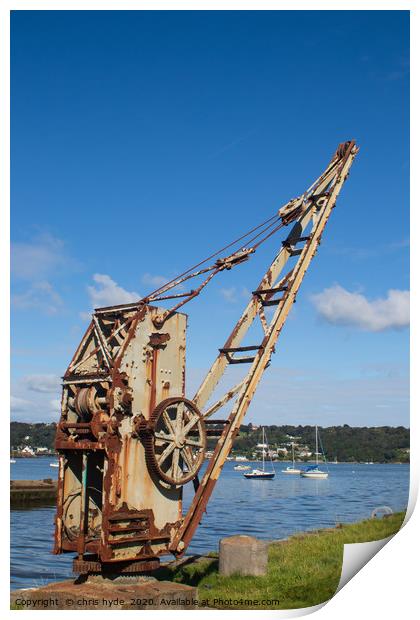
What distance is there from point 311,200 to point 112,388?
19.5 ft

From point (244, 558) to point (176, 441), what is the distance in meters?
2.77

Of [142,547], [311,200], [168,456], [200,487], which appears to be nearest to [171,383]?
[168,456]

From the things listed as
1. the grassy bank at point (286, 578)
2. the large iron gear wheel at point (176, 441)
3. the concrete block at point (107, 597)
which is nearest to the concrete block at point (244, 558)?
the grassy bank at point (286, 578)

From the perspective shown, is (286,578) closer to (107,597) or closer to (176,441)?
(176,441)

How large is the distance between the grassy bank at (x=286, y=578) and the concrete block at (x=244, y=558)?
5.9 inches

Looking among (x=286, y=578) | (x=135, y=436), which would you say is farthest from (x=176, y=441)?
(x=286, y=578)

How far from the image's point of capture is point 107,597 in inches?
347

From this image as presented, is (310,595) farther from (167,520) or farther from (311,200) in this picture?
(311,200)

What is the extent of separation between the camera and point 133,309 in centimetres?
1059

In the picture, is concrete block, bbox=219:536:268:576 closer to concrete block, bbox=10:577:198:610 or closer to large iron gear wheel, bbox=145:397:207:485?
large iron gear wheel, bbox=145:397:207:485

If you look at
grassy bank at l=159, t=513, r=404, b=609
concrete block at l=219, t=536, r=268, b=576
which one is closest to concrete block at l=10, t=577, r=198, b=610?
grassy bank at l=159, t=513, r=404, b=609

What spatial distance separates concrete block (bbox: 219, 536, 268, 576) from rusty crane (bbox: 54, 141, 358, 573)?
1379 millimetres

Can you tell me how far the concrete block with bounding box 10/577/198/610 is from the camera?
8.74m

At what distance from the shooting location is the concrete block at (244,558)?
11.6 metres
